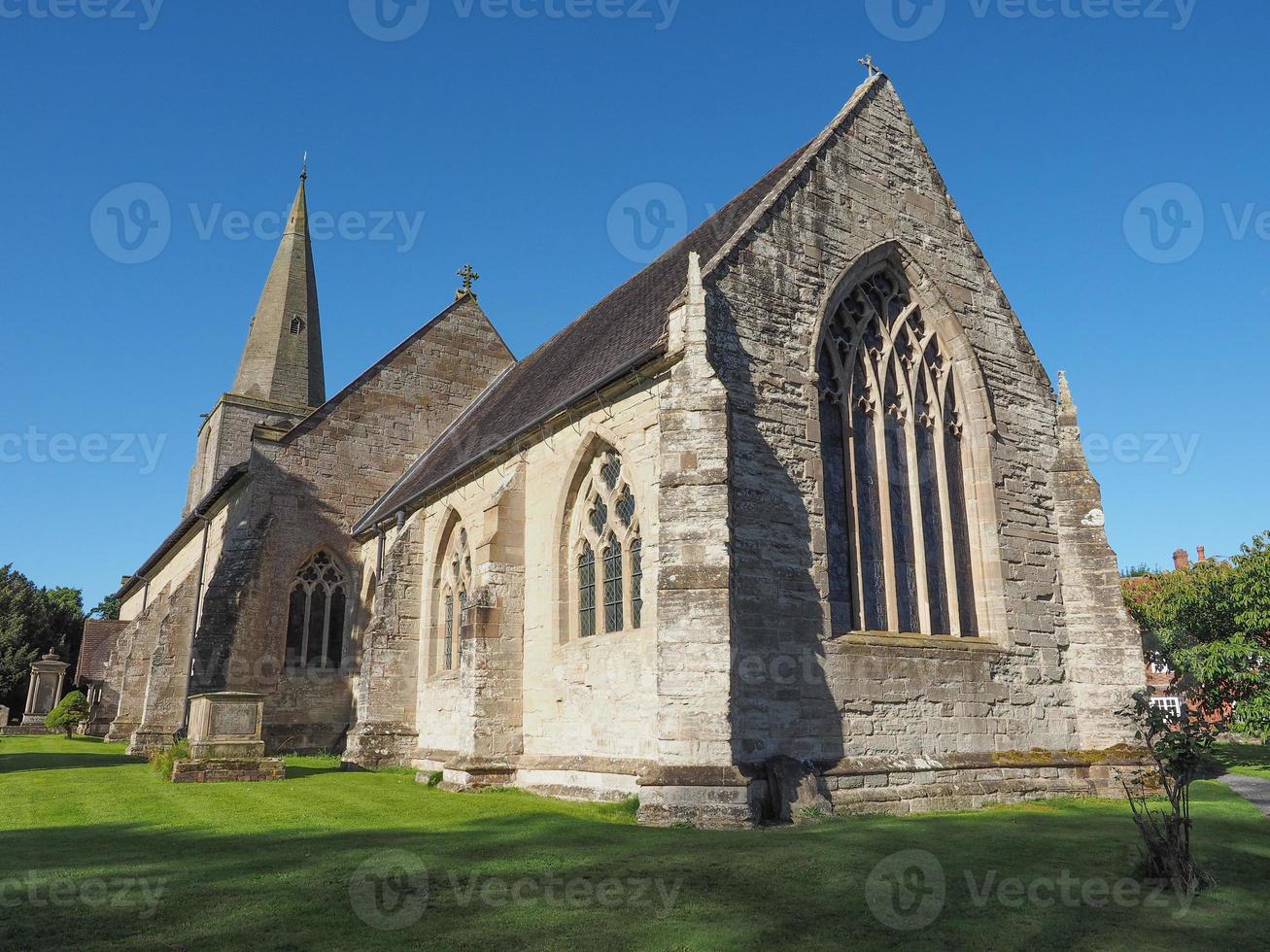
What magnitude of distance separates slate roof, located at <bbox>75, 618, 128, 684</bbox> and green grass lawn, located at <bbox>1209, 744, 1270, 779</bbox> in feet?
134

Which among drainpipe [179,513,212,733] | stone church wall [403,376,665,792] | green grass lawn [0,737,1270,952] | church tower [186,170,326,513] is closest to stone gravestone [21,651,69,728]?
church tower [186,170,326,513]

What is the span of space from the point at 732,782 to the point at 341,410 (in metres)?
17.6

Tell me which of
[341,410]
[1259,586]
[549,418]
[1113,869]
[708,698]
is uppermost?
[341,410]

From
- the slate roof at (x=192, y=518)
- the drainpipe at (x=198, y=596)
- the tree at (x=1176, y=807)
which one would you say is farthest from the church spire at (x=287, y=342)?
the tree at (x=1176, y=807)

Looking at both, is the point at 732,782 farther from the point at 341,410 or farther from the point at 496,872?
the point at 341,410

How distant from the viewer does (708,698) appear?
10352 millimetres

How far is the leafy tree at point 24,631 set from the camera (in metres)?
48.0

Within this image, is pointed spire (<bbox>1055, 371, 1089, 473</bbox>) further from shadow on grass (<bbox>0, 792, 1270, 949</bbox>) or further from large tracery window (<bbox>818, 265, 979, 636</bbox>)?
shadow on grass (<bbox>0, 792, 1270, 949</bbox>)

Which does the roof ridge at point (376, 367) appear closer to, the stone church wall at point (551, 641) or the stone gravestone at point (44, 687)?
the stone church wall at point (551, 641)

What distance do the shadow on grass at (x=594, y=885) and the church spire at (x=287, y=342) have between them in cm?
2659

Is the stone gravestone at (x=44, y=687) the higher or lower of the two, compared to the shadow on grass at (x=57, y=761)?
higher

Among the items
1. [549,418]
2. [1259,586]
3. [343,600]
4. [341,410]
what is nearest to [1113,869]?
[549,418]

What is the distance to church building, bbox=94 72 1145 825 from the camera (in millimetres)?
11281

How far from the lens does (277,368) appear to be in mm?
34250
